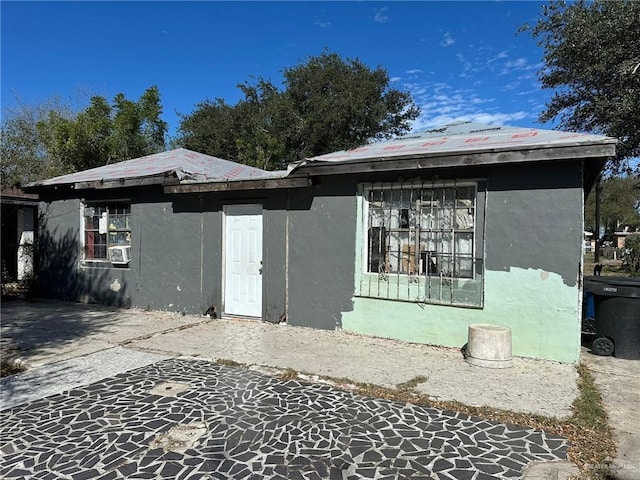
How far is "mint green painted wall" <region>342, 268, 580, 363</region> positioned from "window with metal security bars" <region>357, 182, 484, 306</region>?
0.68 feet

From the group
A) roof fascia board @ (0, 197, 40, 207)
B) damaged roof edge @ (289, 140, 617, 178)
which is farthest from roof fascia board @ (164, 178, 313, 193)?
roof fascia board @ (0, 197, 40, 207)

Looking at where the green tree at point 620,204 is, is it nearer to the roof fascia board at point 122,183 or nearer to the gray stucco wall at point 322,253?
the gray stucco wall at point 322,253

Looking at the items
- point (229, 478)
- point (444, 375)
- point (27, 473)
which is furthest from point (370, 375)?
point (27, 473)

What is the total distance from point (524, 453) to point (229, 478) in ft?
7.75

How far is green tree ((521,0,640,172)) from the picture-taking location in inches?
444

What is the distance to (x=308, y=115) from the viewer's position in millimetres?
24625

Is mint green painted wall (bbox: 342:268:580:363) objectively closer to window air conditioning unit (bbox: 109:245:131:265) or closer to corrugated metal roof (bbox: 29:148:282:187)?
corrugated metal roof (bbox: 29:148:282:187)

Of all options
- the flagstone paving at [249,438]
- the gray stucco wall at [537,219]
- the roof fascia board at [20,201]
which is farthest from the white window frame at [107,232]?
the gray stucco wall at [537,219]

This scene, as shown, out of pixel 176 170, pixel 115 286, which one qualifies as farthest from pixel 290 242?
pixel 115 286

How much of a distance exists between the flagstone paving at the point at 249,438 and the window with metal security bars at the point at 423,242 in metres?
2.74

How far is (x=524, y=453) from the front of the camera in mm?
3520

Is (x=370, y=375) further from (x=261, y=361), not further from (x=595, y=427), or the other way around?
(x=595, y=427)

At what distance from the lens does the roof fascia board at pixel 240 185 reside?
25.6 ft

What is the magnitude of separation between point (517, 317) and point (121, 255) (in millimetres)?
8546
